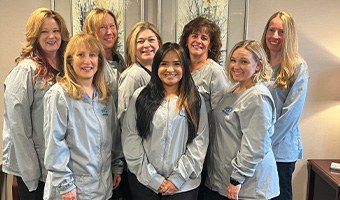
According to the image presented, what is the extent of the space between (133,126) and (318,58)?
178cm

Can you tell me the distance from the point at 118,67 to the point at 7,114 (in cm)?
80

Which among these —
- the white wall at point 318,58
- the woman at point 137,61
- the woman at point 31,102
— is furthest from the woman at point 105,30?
the white wall at point 318,58

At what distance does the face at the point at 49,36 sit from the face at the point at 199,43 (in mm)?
861

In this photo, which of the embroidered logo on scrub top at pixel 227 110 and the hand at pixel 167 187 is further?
the embroidered logo on scrub top at pixel 227 110

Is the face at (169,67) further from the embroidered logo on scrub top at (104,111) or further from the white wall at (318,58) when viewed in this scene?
the white wall at (318,58)

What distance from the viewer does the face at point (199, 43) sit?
2012 millimetres

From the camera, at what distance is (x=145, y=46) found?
1.93 meters

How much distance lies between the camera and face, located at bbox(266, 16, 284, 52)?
201 cm

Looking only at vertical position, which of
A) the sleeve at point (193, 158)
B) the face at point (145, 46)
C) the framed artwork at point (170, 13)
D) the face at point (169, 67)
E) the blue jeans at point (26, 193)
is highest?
the framed artwork at point (170, 13)

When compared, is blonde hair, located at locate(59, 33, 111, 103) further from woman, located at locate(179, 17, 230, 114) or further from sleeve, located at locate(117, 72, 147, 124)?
woman, located at locate(179, 17, 230, 114)

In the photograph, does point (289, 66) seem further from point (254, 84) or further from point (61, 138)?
point (61, 138)

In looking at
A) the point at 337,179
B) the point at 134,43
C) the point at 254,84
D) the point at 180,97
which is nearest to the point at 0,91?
the point at 134,43

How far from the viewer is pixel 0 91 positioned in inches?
103

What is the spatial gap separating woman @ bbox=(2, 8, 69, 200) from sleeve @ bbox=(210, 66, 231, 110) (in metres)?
0.96
